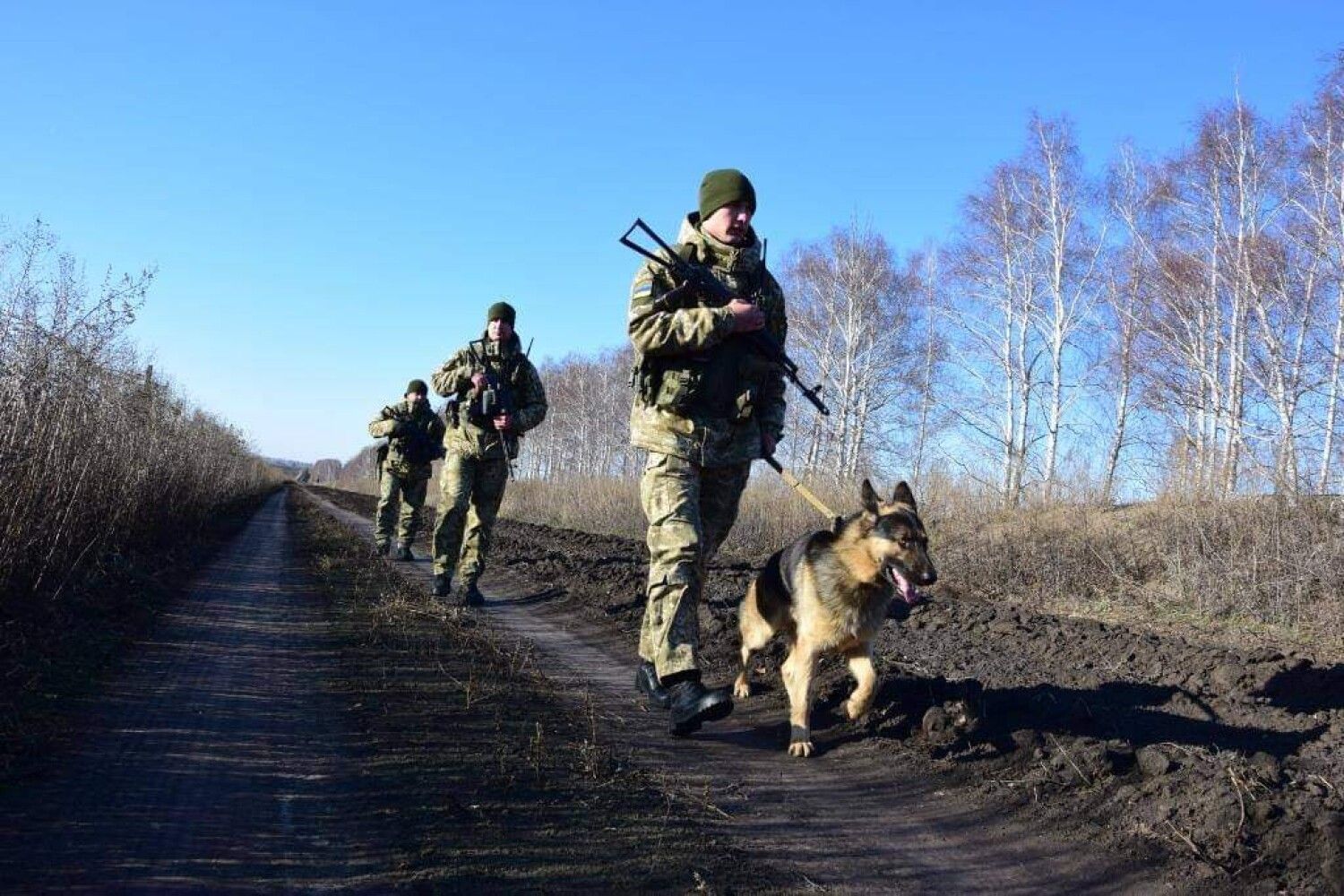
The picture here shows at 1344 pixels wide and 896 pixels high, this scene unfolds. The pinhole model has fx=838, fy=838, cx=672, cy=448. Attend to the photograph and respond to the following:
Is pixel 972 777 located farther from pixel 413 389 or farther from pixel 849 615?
pixel 413 389

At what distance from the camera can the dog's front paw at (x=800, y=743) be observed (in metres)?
3.90

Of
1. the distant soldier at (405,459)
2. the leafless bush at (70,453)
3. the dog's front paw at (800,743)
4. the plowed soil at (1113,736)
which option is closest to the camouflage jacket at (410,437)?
the distant soldier at (405,459)

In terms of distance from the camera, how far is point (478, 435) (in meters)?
7.68

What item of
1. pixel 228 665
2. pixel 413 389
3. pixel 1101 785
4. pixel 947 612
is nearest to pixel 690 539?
pixel 1101 785

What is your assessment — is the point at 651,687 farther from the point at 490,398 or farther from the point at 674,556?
the point at 490,398

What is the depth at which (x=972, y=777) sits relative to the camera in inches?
143

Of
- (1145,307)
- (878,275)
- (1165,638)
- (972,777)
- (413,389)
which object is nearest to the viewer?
(972,777)

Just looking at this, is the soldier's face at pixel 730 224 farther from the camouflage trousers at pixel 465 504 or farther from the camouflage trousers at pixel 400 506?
the camouflage trousers at pixel 400 506

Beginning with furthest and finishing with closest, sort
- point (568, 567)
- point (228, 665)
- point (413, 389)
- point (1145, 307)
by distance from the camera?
point (1145, 307), point (413, 389), point (568, 567), point (228, 665)

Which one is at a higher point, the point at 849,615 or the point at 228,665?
the point at 849,615

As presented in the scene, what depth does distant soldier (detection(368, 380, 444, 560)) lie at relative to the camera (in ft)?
39.3

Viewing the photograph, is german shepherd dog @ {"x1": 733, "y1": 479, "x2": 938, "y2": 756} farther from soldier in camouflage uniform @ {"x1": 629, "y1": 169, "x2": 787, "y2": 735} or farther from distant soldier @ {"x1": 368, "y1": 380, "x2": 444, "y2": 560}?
distant soldier @ {"x1": 368, "y1": 380, "x2": 444, "y2": 560}

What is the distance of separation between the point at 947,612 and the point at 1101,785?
12.1 ft

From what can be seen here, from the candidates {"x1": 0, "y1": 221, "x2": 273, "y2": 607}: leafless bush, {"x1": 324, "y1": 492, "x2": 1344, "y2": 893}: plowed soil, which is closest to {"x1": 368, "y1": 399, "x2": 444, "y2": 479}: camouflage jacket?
{"x1": 0, "y1": 221, "x2": 273, "y2": 607}: leafless bush
